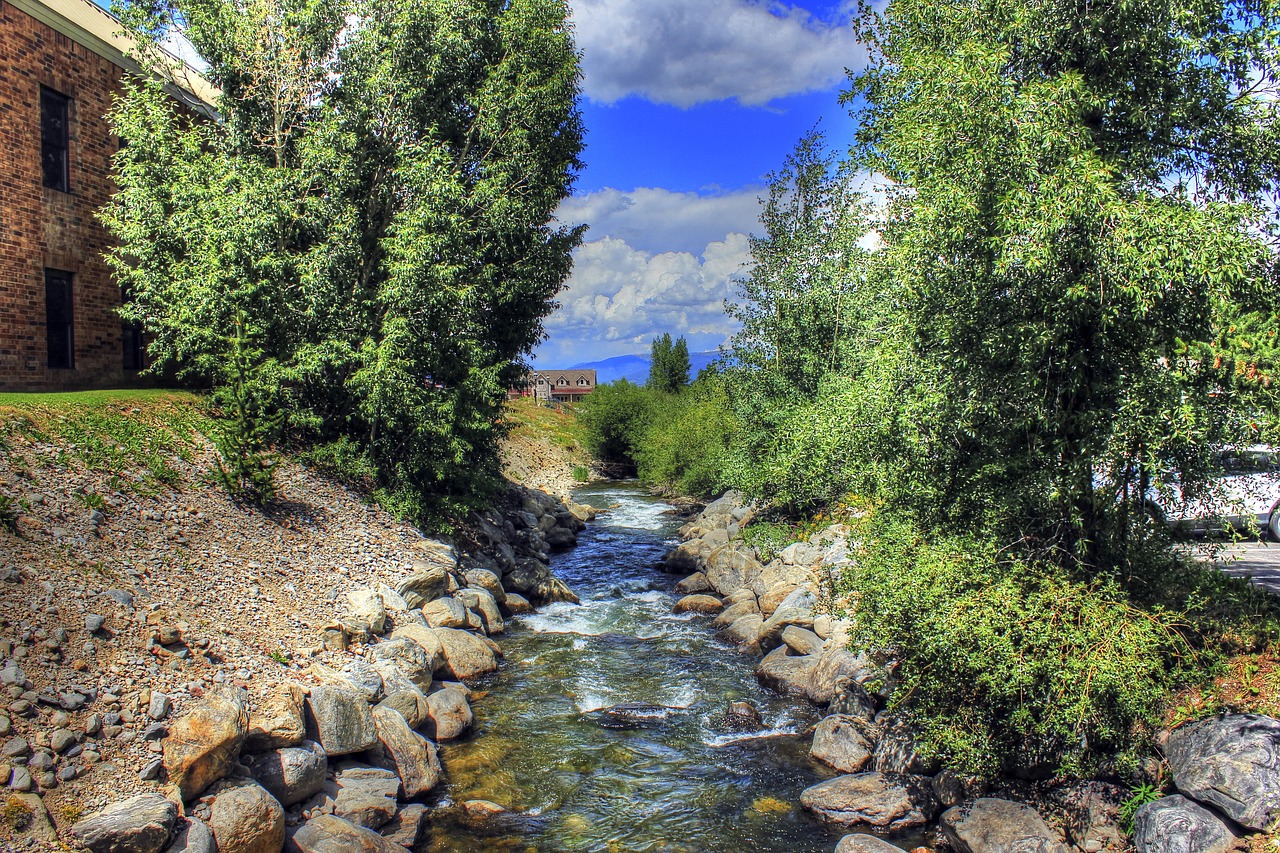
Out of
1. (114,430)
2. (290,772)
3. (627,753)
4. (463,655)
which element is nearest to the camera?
(290,772)

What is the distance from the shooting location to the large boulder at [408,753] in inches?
457

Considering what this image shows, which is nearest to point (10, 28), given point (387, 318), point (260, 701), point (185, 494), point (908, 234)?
point (387, 318)

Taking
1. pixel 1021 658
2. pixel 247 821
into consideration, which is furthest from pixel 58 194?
pixel 1021 658

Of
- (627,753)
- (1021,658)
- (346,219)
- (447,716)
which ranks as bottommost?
(627,753)

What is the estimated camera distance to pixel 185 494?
15273mm

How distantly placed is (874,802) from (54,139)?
26.8 metres

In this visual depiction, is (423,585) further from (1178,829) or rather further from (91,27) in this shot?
(91,27)

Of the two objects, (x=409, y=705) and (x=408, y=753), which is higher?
(x=409, y=705)

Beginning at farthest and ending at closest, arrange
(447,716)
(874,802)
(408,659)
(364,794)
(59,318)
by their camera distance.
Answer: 1. (59,318)
2. (408,659)
3. (447,716)
4. (874,802)
5. (364,794)

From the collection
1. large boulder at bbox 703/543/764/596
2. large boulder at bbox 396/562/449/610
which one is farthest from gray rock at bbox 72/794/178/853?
large boulder at bbox 703/543/764/596

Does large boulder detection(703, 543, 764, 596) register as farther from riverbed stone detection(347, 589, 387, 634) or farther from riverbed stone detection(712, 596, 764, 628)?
riverbed stone detection(347, 589, 387, 634)

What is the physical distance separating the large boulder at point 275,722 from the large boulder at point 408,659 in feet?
10.5

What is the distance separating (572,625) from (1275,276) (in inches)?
686

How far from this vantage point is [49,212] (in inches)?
834
